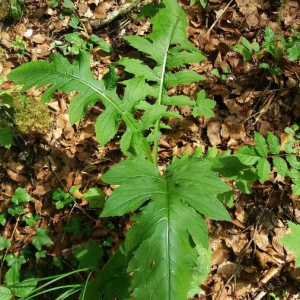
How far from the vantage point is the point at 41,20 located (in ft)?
13.1

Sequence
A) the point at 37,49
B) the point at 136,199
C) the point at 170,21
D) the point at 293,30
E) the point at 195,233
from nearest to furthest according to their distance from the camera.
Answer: the point at 195,233
the point at 136,199
the point at 170,21
the point at 293,30
the point at 37,49

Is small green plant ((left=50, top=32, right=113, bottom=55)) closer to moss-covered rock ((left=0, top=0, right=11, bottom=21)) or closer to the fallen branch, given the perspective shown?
the fallen branch

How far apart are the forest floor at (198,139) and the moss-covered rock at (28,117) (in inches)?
0.4

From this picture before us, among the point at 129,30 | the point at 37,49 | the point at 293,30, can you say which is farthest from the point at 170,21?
the point at 37,49

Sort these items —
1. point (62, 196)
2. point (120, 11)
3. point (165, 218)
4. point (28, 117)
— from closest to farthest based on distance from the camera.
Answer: point (165, 218), point (62, 196), point (28, 117), point (120, 11)

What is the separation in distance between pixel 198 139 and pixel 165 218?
1.45 meters

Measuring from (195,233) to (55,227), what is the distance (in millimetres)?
1695

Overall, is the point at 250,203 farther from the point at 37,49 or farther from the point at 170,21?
the point at 37,49

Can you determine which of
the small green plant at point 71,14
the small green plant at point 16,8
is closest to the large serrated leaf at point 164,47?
the small green plant at point 71,14

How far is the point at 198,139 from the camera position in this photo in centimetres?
338

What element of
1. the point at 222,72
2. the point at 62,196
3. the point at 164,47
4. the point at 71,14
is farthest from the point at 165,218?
the point at 71,14

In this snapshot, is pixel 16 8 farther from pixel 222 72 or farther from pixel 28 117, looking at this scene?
pixel 222 72

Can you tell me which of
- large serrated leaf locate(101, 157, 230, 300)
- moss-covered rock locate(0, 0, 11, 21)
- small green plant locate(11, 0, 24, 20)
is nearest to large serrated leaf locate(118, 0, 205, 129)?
large serrated leaf locate(101, 157, 230, 300)

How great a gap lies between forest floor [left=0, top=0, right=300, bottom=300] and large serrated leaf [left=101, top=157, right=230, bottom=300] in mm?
973
